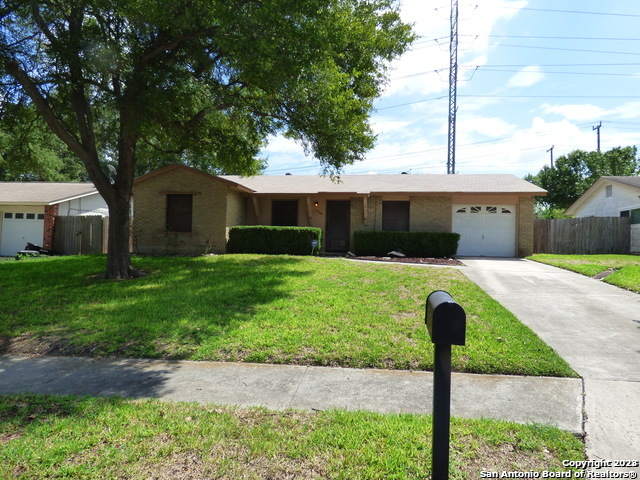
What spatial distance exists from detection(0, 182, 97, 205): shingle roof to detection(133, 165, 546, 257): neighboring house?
5.98 metres

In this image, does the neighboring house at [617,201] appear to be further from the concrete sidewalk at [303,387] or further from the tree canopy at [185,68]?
the concrete sidewalk at [303,387]

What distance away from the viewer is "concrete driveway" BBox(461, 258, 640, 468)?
112 inches

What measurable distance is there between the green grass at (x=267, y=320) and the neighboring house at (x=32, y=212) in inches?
404

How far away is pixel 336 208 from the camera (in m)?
18.6

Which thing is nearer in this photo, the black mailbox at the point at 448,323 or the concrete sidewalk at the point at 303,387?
the black mailbox at the point at 448,323

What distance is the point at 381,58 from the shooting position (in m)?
13.2

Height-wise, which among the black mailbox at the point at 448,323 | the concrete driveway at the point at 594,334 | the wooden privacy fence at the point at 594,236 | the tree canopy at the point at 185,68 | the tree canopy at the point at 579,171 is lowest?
the concrete driveway at the point at 594,334

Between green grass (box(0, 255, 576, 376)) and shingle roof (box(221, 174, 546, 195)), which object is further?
shingle roof (box(221, 174, 546, 195))

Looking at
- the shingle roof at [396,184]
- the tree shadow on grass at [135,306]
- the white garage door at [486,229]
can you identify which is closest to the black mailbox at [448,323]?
the tree shadow on grass at [135,306]

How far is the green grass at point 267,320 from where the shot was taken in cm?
439

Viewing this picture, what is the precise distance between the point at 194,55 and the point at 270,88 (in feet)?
7.12

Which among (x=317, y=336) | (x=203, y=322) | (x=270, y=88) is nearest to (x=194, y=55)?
(x=270, y=88)

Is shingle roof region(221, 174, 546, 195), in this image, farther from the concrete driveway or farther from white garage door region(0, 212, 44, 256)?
white garage door region(0, 212, 44, 256)

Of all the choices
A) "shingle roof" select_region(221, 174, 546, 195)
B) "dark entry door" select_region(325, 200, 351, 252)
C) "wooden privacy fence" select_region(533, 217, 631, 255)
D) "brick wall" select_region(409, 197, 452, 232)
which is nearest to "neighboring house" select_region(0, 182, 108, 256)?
"shingle roof" select_region(221, 174, 546, 195)
